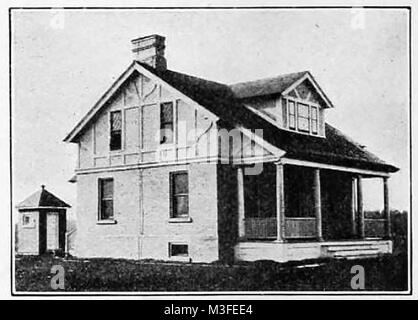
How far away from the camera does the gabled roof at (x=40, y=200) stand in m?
12.0

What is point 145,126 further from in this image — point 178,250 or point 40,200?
point 40,200

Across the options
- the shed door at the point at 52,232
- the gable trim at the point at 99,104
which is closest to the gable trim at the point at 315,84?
the gable trim at the point at 99,104

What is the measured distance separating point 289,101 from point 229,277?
3260mm

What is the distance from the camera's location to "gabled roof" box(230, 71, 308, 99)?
12.5 metres

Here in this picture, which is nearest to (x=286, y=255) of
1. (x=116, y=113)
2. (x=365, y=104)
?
(x=365, y=104)

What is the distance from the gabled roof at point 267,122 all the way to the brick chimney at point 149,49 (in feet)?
0.96

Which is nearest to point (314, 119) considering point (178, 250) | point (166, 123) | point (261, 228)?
point (261, 228)

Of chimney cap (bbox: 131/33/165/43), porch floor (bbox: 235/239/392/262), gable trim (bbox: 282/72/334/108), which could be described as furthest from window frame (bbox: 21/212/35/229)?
gable trim (bbox: 282/72/334/108)

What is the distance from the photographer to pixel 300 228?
44.2ft

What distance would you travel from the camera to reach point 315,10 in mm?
11859

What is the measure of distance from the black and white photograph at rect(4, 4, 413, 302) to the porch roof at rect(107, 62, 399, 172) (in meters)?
0.03

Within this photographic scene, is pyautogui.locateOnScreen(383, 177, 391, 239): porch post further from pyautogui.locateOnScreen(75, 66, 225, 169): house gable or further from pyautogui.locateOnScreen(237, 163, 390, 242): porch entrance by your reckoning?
pyautogui.locateOnScreen(75, 66, 225, 169): house gable
